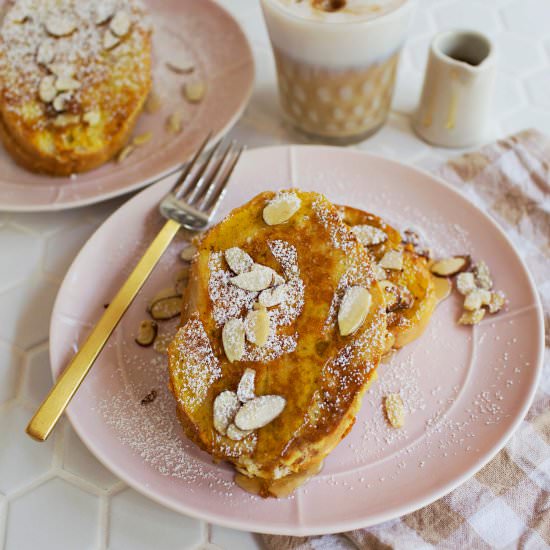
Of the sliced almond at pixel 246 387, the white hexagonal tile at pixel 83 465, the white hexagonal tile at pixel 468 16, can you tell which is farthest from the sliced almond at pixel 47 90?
the white hexagonal tile at pixel 468 16

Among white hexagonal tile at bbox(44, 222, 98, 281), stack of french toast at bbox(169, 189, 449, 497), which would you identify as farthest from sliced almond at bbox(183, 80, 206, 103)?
stack of french toast at bbox(169, 189, 449, 497)

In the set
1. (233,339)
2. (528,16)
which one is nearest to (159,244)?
(233,339)

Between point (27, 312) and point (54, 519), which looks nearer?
point (54, 519)

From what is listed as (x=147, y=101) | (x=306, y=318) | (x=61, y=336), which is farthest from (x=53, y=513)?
(x=147, y=101)

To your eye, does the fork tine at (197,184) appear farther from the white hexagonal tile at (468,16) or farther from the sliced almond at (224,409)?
the white hexagonal tile at (468,16)

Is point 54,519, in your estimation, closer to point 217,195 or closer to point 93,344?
point 93,344

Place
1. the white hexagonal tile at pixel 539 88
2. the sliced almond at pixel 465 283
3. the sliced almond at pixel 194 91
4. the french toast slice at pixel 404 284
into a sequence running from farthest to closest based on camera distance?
the white hexagonal tile at pixel 539 88 < the sliced almond at pixel 194 91 < the sliced almond at pixel 465 283 < the french toast slice at pixel 404 284

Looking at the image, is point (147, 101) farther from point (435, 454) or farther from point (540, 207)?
point (435, 454)
